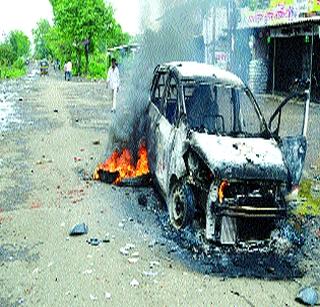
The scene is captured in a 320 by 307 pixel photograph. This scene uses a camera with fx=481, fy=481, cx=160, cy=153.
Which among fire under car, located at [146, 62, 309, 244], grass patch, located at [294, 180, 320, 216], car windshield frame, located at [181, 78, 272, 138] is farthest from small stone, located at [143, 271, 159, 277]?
grass patch, located at [294, 180, 320, 216]

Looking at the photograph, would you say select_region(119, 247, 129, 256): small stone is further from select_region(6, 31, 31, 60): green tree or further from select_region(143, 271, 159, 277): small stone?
select_region(6, 31, 31, 60): green tree

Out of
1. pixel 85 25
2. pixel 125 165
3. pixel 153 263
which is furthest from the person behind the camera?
pixel 85 25

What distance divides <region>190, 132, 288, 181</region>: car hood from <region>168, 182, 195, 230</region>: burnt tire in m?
0.58

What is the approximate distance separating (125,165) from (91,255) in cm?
326

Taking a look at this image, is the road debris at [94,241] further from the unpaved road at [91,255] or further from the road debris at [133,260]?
the road debris at [133,260]

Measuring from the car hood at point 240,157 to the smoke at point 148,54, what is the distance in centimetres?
292

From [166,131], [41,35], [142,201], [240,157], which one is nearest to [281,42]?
[166,131]

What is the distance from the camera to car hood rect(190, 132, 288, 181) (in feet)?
18.1

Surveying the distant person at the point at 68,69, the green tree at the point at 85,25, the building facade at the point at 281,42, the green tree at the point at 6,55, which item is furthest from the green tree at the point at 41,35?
the building facade at the point at 281,42

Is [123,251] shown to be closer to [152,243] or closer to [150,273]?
[152,243]

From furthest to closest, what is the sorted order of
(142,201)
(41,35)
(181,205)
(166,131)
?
(41,35), (142,201), (166,131), (181,205)

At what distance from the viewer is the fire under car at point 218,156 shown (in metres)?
5.55

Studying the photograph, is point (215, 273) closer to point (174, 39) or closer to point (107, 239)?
point (107, 239)

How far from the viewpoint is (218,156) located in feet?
18.4
